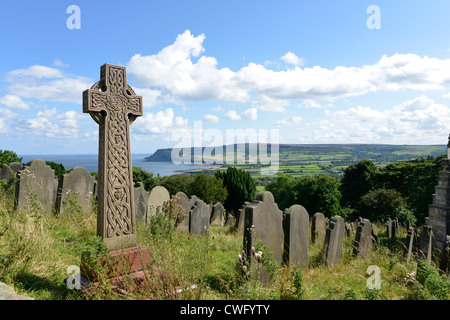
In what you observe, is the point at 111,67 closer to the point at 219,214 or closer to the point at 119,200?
the point at 119,200

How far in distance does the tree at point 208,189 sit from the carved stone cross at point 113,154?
2716cm

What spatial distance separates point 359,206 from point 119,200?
121 ft

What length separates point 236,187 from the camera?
1453 inches

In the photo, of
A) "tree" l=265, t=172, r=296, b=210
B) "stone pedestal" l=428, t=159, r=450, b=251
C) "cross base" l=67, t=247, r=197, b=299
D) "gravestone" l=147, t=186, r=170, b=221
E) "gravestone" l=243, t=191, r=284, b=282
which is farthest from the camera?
"tree" l=265, t=172, r=296, b=210

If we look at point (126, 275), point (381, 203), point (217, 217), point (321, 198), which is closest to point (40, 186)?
point (126, 275)

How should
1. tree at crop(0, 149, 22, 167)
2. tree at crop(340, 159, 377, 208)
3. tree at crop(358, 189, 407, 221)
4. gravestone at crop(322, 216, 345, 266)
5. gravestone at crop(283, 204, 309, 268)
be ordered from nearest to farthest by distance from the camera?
gravestone at crop(283, 204, 309, 268), gravestone at crop(322, 216, 345, 266), tree at crop(0, 149, 22, 167), tree at crop(358, 189, 407, 221), tree at crop(340, 159, 377, 208)

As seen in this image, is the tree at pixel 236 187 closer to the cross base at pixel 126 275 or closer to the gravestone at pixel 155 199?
the gravestone at pixel 155 199

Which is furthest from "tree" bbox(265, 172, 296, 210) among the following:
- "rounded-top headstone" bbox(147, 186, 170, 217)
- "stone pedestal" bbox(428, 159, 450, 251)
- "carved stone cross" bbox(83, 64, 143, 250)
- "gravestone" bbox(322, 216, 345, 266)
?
"carved stone cross" bbox(83, 64, 143, 250)

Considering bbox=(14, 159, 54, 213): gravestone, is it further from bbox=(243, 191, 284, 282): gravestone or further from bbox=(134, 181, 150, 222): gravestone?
bbox=(243, 191, 284, 282): gravestone

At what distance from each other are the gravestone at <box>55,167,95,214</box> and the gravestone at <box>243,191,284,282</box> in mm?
5091

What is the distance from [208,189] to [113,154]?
91.1 ft

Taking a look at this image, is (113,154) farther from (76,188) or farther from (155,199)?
(155,199)

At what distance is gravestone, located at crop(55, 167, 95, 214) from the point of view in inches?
315

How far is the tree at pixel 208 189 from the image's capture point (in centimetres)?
3241
